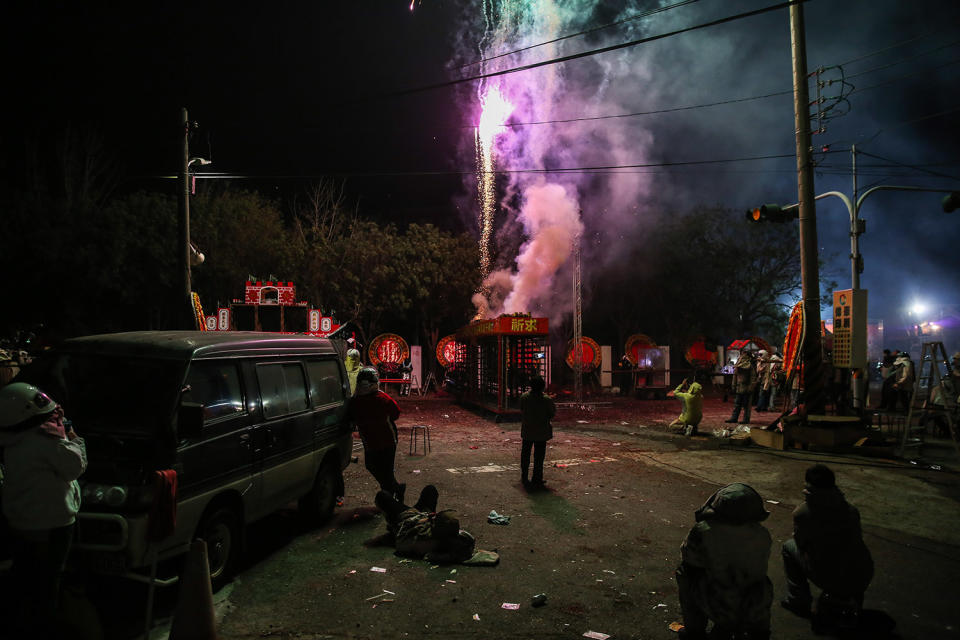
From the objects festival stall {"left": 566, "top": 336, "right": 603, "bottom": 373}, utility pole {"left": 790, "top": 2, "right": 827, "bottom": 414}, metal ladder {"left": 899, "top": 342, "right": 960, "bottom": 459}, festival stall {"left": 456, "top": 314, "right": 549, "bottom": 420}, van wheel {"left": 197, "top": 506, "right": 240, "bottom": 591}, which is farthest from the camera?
festival stall {"left": 566, "top": 336, "right": 603, "bottom": 373}

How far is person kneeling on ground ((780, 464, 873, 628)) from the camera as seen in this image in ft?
13.1

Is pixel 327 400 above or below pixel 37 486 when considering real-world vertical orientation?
above

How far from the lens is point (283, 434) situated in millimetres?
5574

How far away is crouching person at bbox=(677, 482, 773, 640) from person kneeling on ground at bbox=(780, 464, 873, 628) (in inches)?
39.8

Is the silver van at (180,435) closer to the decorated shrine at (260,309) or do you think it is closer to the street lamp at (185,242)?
the street lamp at (185,242)

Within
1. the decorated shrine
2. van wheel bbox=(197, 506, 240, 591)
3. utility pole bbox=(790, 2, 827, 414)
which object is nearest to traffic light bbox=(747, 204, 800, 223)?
utility pole bbox=(790, 2, 827, 414)

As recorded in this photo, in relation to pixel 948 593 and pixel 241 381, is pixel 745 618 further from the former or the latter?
pixel 241 381

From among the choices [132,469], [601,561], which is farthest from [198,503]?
[601,561]

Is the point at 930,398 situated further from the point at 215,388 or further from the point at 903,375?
the point at 215,388

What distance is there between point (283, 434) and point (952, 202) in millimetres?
14164

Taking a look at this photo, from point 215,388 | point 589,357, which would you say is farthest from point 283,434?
point 589,357

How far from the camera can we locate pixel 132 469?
395cm

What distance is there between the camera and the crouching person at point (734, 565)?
3.28 meters

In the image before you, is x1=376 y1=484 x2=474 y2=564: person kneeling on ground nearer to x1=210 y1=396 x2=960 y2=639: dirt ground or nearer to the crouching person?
x1=210 y1=396 x2=960 y2=639: dirt ground
